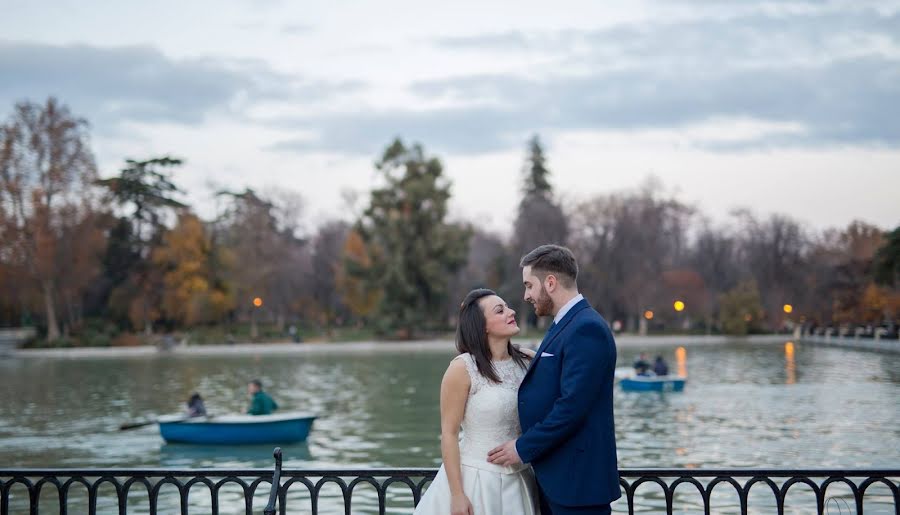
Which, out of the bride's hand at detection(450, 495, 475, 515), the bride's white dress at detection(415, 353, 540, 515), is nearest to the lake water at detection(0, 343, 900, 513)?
the bride's white dress at detection(415, 353, 540, 515)

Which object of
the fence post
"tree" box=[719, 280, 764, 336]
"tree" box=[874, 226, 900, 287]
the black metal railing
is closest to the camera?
the fence post

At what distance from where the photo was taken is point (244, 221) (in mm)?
69625

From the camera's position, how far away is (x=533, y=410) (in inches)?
173

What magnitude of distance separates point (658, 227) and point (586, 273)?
7.01 meters

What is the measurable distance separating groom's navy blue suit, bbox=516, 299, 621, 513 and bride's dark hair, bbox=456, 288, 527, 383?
0.26 m

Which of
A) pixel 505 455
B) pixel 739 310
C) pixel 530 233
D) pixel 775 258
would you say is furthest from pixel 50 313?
pixel 505 455

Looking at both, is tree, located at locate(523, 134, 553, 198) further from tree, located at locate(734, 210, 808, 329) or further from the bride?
the bride

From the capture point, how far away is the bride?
14.9 feet

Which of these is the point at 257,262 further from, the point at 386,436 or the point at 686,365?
the point at 386,436

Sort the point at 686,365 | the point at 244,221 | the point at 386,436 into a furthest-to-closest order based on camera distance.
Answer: the point at 244,221
the point at 686,365
the point at 386,436

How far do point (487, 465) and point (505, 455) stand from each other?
0.17 meters

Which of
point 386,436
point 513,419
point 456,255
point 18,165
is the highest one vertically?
point 18,165

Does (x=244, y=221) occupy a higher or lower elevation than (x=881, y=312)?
higher

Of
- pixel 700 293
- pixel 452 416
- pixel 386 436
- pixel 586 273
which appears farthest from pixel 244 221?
pixel 452 416
